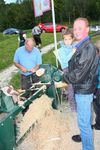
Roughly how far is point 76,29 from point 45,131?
165 centimetres

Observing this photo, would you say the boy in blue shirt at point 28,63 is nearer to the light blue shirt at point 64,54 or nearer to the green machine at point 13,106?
the green machine at point 13,106

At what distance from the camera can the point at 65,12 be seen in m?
69.6

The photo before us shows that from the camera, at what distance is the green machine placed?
4547mm

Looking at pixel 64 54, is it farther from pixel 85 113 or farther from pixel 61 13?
pixel 61 13

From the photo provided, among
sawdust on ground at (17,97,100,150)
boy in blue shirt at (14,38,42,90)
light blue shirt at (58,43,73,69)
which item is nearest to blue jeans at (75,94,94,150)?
sawdust on ground at (17,97,100,150)

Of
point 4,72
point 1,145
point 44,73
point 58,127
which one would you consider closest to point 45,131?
point 58,127

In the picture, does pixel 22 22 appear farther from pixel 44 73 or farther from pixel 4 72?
pixel 44 73

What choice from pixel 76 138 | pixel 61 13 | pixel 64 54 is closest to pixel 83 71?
pixel 76 138

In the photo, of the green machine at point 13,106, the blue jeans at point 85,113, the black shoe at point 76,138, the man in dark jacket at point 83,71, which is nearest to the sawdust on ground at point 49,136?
the black shoe at point 76,138

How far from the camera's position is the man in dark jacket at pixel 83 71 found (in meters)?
4.51

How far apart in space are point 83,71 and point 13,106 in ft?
4.55

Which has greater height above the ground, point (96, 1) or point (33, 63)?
point (33, 63)

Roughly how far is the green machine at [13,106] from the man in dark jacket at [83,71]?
78 centimetres

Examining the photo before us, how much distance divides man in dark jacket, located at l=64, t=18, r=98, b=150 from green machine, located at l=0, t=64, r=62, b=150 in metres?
0.78
